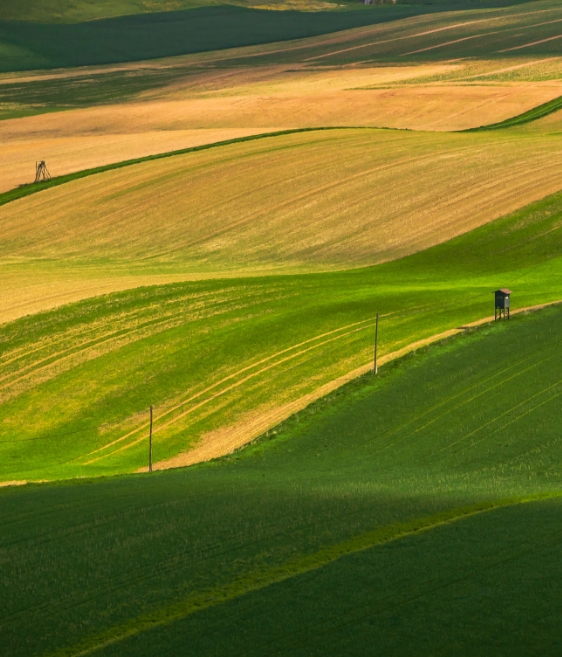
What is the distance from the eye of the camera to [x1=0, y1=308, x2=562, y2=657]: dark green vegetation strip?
589 inches

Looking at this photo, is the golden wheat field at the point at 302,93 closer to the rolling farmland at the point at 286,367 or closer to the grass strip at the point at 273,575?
the rolling farmland at the point at 286,367

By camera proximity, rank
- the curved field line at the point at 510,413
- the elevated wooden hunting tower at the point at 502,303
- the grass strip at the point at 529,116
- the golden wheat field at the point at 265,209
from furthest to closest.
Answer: the grass strip at the point at 529,116 → the golden wheat field at the point at 265,209 → the elevated wooden hunting tower at the point at 502,303 → the curved field line at the point at 510,413

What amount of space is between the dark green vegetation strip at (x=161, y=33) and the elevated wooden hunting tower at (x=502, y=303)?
85.9 metres

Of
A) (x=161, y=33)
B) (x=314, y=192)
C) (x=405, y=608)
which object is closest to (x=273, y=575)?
(x=405, y=608)

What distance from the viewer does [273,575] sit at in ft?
55.6

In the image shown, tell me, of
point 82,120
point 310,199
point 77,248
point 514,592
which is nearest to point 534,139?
point 310,199

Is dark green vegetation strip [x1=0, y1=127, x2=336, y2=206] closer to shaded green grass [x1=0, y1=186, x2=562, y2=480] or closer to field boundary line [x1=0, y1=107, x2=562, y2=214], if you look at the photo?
field boundary line [x1=0, y1=107, x2=562, y2=214]

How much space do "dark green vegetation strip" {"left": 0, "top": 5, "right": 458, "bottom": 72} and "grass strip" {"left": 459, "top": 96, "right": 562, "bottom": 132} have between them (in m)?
54.6

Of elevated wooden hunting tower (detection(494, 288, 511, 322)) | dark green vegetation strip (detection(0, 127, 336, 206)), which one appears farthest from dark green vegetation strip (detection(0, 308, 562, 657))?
dark green vegetation strip (detection(0, 127, 336, 206))

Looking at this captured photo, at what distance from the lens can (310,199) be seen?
58.4 m

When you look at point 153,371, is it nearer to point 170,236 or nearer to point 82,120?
point 170,236

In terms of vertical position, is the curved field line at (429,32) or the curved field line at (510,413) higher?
the curved field line at (429,32)

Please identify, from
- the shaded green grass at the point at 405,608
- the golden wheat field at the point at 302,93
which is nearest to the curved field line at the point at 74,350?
the shaded green grass at the point at 405,608

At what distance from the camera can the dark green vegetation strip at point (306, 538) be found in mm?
14953
